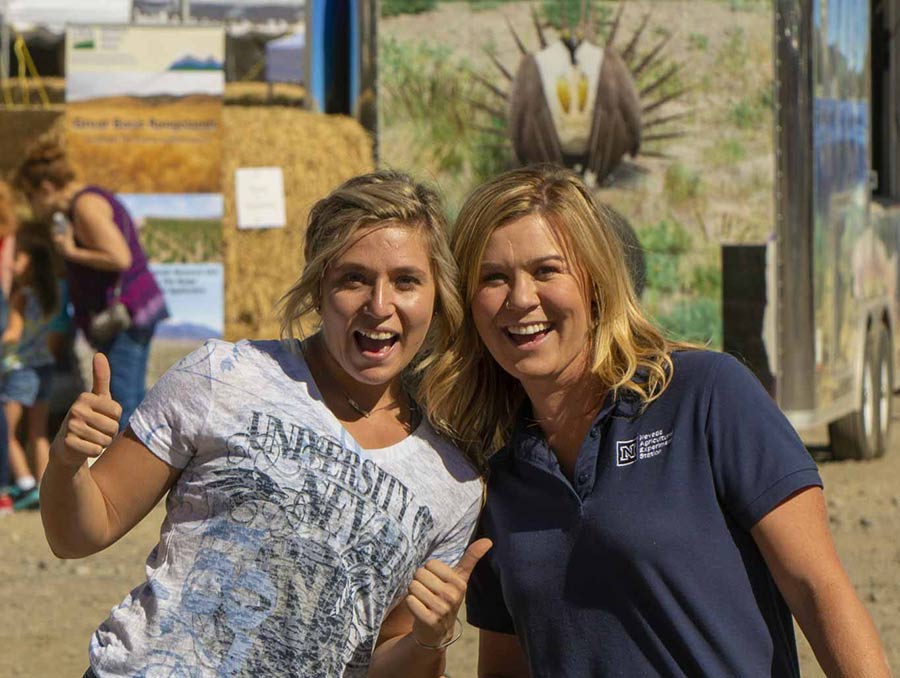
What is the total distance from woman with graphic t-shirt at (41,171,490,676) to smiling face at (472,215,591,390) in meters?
0.12

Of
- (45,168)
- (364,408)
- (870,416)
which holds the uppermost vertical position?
(45,168)

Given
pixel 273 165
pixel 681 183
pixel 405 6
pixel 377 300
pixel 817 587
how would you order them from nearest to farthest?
pixel 817 587, pixel 377 300, pixel 681 183, pixel 405 6, pixel 273 165

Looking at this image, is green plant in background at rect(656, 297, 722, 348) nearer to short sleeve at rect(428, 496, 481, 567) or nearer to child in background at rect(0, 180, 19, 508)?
child in background at rect(0, 180, 19, 508)

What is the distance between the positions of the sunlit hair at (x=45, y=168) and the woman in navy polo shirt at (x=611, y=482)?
5605 millimetres

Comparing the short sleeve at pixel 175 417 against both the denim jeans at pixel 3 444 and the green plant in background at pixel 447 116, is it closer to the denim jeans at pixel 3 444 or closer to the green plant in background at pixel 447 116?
the green plant in background at pixel 447 116

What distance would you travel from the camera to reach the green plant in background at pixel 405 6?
25.7ft

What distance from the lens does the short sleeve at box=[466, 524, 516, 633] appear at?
103 inches

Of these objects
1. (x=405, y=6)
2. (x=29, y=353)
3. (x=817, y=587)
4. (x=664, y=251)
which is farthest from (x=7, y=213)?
(x=817, y=587)

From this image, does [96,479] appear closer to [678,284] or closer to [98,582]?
[98,582]

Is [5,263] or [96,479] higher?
[5,263]

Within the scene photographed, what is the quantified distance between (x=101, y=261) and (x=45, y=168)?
60cm

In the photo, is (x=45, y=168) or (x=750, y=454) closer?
(x=750, y=454)

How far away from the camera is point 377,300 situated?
2.46 metres

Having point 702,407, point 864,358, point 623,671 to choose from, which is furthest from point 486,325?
point 864,358
